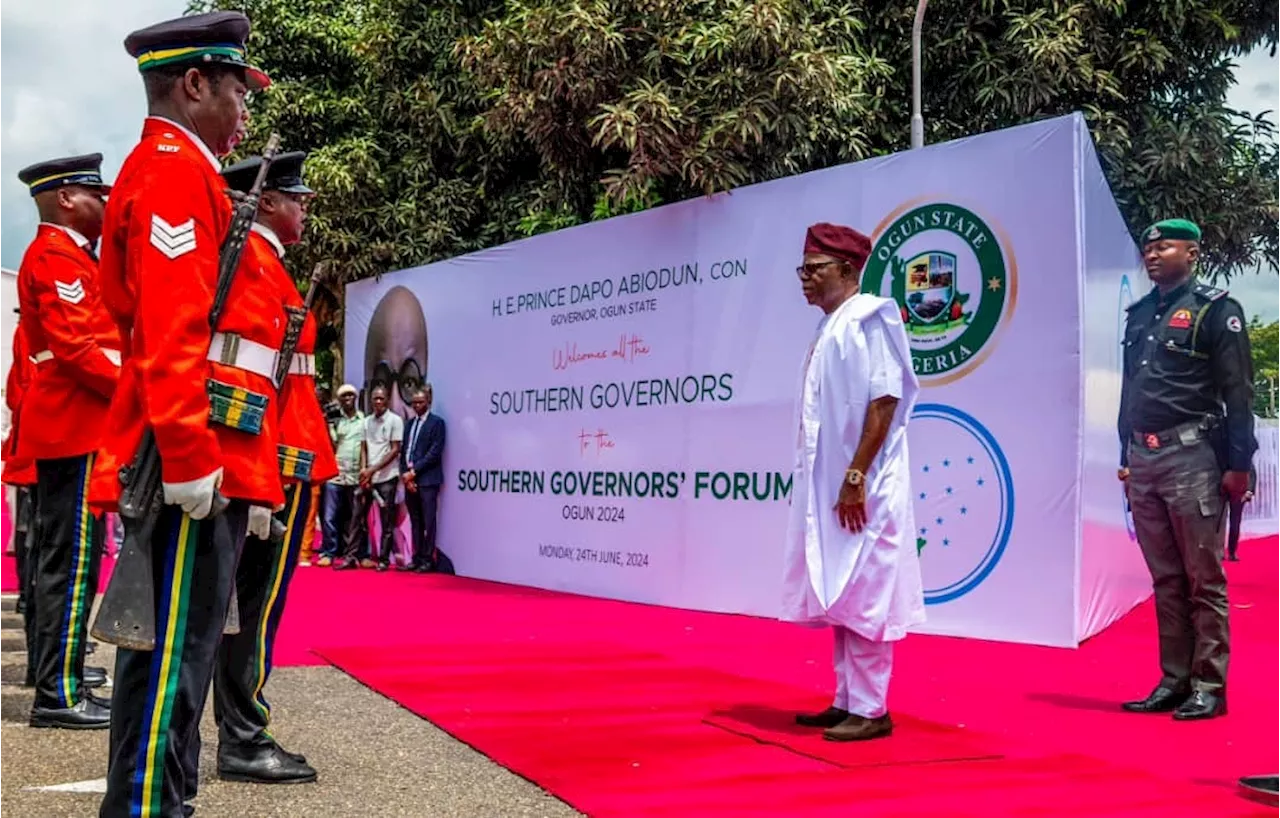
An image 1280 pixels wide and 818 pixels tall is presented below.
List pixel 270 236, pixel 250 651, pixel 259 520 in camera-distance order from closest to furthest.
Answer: pixel 259 520
pixel 270 236
pixel 250 651

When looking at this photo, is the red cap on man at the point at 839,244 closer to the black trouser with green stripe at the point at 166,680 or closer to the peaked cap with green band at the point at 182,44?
the peaked cap with green band at the point at 182,44

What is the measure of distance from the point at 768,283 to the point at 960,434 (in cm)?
161

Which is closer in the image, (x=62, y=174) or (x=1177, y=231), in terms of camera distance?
(x=62, y=174)

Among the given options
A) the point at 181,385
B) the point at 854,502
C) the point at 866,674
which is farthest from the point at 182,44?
the point at 866,674

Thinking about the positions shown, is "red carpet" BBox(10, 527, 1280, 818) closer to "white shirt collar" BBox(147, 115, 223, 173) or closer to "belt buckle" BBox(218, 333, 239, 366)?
"belt buckle" BBox(218, 333, 239, 366)

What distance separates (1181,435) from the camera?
4668mm

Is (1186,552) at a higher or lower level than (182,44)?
lower

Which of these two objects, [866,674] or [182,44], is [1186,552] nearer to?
[866,674]

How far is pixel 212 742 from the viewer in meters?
3.86

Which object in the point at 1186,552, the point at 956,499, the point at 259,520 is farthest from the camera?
the point at 956,499

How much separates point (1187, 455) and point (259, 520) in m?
3.53

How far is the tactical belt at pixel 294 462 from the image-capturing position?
3.33 m

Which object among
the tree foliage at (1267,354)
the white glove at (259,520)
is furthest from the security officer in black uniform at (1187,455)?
the tree foliage at (1267,354)

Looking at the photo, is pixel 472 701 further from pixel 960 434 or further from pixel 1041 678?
pixel 960 434
